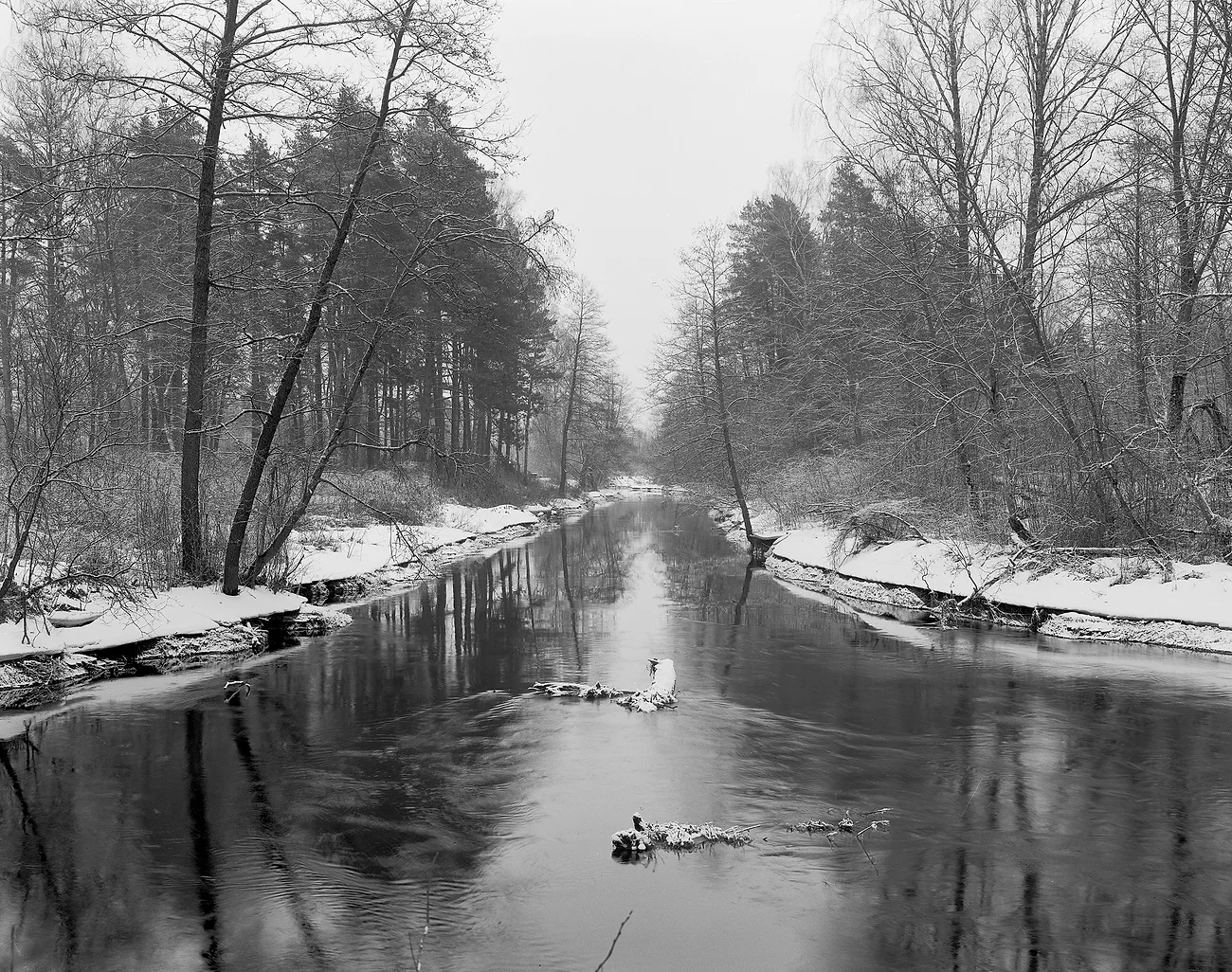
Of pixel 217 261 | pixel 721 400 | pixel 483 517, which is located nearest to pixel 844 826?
pixel 217 261

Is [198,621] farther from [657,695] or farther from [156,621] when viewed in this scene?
[657,695]

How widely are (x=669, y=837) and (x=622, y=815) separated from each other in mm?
695

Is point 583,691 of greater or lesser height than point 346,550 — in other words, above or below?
below

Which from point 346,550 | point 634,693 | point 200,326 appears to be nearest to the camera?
point 634,693

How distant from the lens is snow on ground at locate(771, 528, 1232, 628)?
14.0 metres

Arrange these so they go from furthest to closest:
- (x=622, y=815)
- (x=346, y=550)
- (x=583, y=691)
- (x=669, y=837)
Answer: (x=346, y=550) < (x=583, y=691) < (x=622, y=815) < (x=669, y=837)

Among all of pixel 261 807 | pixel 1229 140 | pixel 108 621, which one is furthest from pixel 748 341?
pixel 261 807

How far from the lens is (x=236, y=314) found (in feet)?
53.1

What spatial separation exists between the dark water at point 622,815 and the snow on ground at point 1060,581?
4.48ft

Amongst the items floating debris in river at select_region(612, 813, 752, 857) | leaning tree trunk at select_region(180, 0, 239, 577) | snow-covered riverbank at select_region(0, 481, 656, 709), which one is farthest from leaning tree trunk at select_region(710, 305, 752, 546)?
floating debris in river at select_region(612, 813, 752, 857)

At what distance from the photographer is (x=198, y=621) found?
13.2 metres

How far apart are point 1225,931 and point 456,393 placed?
1524 inches

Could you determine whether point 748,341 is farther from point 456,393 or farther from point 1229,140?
→ point 1229,140

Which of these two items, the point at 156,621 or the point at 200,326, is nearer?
the point at 156,621
